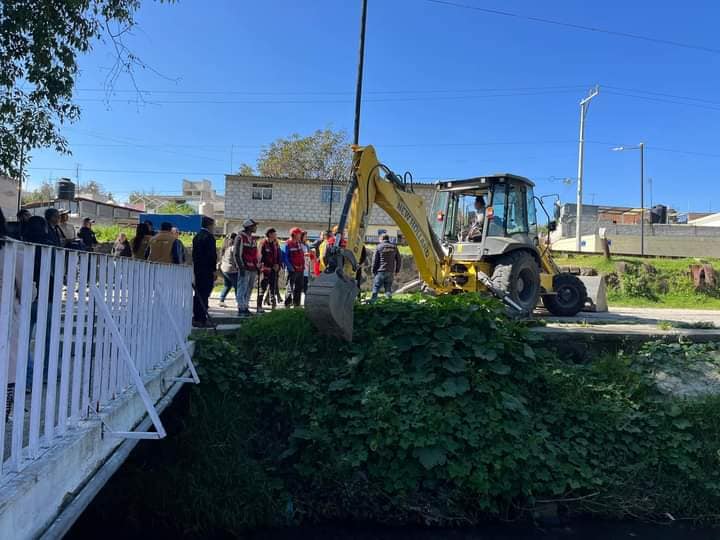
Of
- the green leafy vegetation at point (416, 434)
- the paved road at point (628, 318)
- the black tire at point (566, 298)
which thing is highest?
the black tire at point (566, 298)

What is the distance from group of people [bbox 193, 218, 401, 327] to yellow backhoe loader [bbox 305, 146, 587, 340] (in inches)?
33.3

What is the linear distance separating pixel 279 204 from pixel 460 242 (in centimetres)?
2211

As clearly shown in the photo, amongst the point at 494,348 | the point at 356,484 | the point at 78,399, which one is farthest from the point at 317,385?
the point at 78,399

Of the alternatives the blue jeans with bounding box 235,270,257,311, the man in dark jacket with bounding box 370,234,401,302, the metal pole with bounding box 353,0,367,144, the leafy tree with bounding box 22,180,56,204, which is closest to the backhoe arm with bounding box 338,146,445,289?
the man in dark jacket with bounding box 370,234,401,302

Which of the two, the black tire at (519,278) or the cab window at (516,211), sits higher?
the cab window at (516,211)

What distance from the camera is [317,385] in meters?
6.35

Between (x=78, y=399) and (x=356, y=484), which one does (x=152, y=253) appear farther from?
(x=78, y=399)

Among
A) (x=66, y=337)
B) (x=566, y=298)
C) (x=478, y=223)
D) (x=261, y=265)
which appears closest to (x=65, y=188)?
(x=261, y=265)

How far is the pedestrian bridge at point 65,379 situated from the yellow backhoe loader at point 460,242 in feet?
7.81

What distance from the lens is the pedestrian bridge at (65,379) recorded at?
222 cm

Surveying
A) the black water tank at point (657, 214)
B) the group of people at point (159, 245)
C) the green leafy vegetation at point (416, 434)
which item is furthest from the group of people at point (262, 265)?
the black water tank at point (657, 214)

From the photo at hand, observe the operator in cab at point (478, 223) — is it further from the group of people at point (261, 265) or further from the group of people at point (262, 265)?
the group of people at point (261, 265)

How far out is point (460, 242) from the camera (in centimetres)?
1030

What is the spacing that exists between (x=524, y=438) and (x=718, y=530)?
7.71 feet
